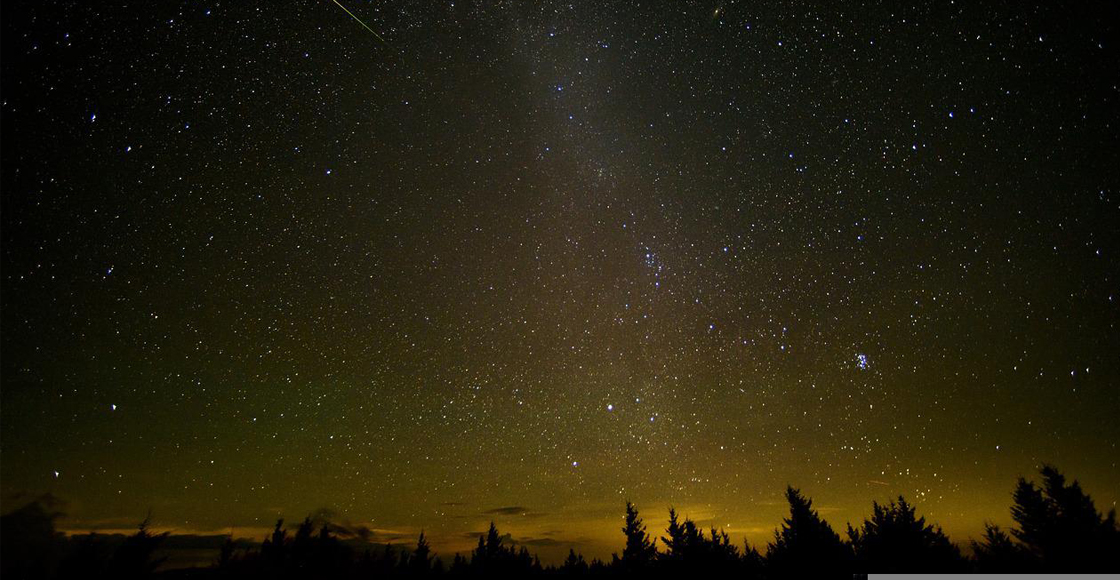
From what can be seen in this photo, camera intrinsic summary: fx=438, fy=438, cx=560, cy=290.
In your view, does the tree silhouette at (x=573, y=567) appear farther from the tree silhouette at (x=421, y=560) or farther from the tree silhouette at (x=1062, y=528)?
the tree silhouette at (x=1062, y=528)

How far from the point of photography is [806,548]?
15094 millimetres

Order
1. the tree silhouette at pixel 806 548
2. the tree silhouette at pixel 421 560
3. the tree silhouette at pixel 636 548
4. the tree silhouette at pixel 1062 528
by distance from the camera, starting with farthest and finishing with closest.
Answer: the tree silhouette at pixel 421 560 < the tree silhouette at pixel 636 548 < the tree silhouette at pixel 806 548 < the tree silhouette at pixel 1062 528

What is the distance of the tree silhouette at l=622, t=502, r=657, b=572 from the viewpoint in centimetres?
2119

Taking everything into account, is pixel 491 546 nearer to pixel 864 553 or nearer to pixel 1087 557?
pixel 864 553

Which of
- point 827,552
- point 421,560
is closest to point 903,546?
point 827,552

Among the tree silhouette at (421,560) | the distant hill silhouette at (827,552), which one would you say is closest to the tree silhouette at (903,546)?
the distant hill silhouette at (827,552)

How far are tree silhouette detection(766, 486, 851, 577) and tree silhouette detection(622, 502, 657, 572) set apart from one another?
6480 mm

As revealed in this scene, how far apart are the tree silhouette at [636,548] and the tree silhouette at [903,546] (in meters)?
9.27

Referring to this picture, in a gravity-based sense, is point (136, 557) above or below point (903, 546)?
below

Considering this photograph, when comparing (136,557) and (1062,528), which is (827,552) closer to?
(1062,528)

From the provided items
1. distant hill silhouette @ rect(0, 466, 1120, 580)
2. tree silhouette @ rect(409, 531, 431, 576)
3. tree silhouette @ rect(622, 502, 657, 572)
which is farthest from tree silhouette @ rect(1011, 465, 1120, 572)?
tree silhouette @ rect(409, 531, 431, 576)

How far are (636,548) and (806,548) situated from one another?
913 cm

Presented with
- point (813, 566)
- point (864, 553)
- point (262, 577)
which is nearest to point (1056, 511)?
point (864, 553)

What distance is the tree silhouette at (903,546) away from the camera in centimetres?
1332
